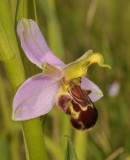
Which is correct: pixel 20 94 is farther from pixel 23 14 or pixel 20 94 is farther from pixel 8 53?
pixel 23 14

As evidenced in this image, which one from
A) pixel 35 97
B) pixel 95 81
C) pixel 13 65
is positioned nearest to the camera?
pixel 13 65

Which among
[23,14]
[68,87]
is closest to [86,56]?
[68,87]

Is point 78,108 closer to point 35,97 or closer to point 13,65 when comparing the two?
point 35,97

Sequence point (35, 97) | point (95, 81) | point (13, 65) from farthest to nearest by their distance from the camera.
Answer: point (95, 81) → point (35, 97) → point (13, 65)

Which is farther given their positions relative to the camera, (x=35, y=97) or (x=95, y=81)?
(x=95, y=81)

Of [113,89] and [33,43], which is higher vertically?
[33,43]

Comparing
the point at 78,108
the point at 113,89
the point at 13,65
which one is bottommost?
the point at 113,89

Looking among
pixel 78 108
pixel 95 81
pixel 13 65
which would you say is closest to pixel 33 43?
pixel 13 65

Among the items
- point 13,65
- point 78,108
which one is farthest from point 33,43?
point 78,108

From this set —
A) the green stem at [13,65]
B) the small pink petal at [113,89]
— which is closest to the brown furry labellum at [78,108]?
the green stem at [13,65]
